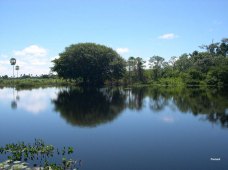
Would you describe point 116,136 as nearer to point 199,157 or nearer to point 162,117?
point 199,157

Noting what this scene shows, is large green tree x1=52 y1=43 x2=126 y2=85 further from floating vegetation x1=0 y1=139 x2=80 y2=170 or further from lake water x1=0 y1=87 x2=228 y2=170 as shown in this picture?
floating vegetation x1=0 y1=139 x2=80 y2=170

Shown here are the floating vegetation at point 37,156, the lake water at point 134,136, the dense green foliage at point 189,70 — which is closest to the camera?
the floating vegetation at point 37,156

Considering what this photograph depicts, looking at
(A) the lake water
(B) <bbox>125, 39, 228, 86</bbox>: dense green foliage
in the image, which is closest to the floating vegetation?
(A) the lake water

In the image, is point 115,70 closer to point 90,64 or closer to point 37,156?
point 90,64

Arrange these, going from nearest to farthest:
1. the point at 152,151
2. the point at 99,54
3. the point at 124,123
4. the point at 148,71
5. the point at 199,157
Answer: the point at 199,157 < the point at 152,151 < the point at 124,123 < the point at 99,54 < the point at 148,71

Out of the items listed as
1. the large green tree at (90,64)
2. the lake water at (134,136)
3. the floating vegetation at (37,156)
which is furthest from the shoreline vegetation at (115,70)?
the floating vegetation at (37,156)

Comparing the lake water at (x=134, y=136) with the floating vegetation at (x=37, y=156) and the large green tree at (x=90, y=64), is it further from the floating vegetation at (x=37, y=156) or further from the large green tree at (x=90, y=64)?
the large green tree at (x=90, y=64)

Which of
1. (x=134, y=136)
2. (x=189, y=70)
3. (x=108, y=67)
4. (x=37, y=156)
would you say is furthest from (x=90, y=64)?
(x=37, y=156)

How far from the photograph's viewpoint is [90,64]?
75.8 meters

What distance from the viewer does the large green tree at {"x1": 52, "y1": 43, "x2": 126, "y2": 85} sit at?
2995 inches

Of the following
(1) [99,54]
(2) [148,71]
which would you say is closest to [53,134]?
(1) [99,54]

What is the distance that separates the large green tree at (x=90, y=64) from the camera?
76.1 m

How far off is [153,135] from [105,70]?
201 ft

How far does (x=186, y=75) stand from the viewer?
78.8 metres
